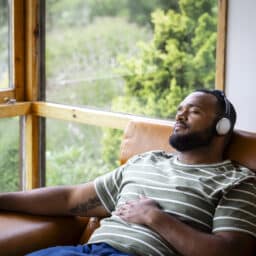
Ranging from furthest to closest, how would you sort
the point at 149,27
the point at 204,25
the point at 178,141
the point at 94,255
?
1. the point at 149,27
2. the point at 204,25
3. the point at 178,141
4. the point at 94,255

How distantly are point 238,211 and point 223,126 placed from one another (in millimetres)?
362

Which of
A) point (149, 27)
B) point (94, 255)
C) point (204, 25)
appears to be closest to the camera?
point (94, 255)

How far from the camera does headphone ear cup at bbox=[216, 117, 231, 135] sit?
6.86ft

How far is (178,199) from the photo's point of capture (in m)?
1.99

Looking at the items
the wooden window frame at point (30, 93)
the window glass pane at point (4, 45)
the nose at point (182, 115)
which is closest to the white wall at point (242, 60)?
the nose at point (182, 115)

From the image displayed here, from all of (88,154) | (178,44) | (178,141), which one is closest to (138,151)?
(178,141)

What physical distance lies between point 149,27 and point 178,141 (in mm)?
870

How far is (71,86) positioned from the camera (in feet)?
10.6

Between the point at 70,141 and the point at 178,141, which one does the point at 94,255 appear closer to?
the point at 178,141

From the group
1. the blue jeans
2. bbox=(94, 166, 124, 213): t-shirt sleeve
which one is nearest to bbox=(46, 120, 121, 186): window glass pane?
bbox=(94, 166, 124, 213): t-shirt sleeve

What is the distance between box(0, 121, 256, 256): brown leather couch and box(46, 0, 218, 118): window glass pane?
460 millimetres

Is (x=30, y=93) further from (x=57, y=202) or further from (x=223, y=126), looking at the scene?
(x=223, y=126)

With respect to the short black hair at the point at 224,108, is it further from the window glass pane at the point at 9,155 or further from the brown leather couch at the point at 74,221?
the window glass pane at the point at 9,155

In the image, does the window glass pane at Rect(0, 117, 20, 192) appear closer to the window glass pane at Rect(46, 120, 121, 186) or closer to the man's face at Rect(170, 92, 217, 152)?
the window glass pane at Rect(46, 120, 121, 186)
